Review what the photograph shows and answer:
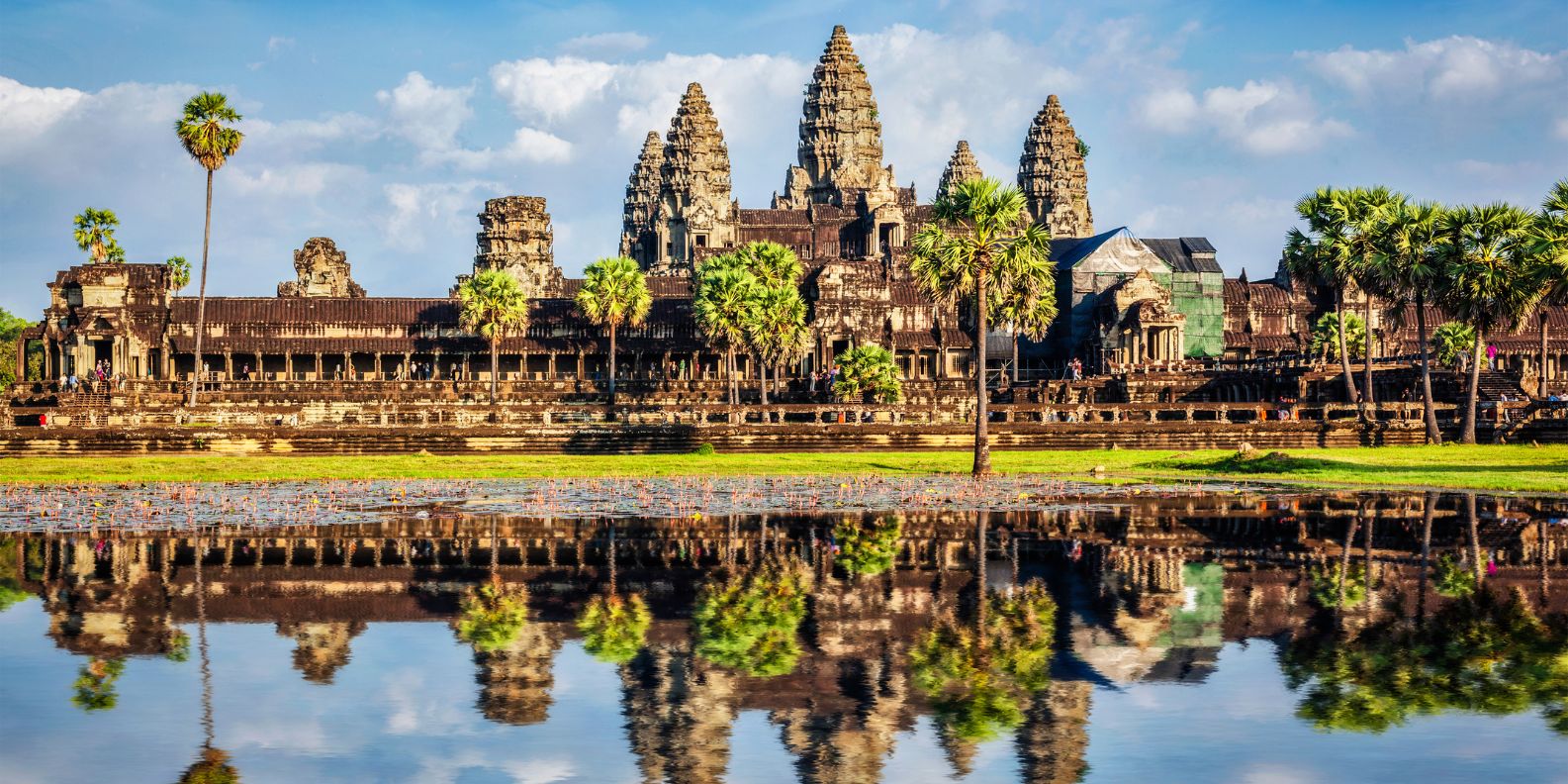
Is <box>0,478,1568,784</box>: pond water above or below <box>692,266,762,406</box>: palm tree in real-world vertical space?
below

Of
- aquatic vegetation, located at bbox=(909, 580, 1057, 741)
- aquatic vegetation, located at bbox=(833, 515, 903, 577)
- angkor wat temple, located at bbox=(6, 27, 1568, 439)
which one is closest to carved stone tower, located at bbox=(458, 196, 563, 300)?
angkor wat temple, located at bbox=(6, 27, 1568, 439)

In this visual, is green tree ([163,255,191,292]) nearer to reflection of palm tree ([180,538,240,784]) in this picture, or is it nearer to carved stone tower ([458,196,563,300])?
carved stone tower ([458,196,563,300])

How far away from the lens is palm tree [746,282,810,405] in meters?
84.8

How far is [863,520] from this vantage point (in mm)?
27094

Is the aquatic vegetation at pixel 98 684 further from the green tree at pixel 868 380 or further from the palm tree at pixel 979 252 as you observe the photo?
the green tree at pixel 868 380

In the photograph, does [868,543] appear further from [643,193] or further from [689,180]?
[643,193]

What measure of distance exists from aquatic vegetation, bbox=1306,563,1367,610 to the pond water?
10 cm

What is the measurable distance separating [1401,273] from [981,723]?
55.5 m

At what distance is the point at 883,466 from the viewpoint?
4619 centimetres

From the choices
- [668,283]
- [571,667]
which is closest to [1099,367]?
[668,283]

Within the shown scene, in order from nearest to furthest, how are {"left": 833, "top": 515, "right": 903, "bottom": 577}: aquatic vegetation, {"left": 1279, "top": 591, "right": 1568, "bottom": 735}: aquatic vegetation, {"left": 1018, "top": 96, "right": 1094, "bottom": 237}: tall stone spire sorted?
{"left": 1279, "top": 591, "right": 1568, "bottom": 735}: aquatic vegetation → {"left": 833, "top": 515, "right": 903, "bottom": 577}: aquatic vegetation → {"left": 1018, "top": 96, "right": 1094, "bottom": 237}: tall stone spire

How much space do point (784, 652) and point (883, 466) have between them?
32197mm

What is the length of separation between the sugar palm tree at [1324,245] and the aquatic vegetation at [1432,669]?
53193 millimetres

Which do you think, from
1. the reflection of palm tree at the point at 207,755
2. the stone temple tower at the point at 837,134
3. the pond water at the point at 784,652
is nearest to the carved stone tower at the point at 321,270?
the stone temple tower at the point at 837,134
